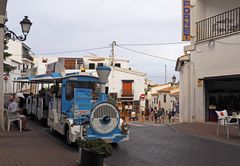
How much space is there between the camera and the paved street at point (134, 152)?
9.51 metres

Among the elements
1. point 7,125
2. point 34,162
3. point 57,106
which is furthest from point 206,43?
point 34,162

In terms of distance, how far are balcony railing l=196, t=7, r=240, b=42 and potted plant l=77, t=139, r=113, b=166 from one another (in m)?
12.0

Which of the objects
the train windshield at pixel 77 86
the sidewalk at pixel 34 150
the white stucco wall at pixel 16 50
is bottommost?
the sidewalk at pixel 34 150

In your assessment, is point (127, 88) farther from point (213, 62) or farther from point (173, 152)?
point (173, 152)

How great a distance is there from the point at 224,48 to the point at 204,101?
353 centimetres

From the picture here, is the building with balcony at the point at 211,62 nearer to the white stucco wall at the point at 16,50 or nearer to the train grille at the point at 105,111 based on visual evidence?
the train grille at the point at 105,111

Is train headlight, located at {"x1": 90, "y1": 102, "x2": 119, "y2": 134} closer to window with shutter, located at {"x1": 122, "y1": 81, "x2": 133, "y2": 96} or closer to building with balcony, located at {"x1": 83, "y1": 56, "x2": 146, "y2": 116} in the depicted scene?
A: building with balcony, located at {"x1": 83, "y1": 56, "x2": 146, "y2": 116}

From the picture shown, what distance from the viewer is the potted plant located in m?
8.34

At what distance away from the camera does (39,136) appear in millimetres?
14312

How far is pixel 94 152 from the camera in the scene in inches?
327

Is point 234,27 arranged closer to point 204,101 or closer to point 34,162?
point 204,101

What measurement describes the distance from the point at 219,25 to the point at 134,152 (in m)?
11.9

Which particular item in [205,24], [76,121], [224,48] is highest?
[205,24]

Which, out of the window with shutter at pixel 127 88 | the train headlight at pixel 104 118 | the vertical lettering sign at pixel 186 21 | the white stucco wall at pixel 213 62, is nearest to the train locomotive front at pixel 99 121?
the train headlight at pixel 104 118
